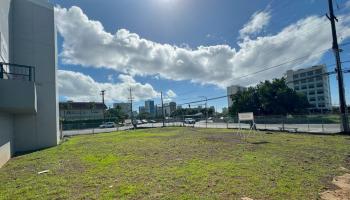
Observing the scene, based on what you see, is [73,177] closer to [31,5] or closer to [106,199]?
[106,199]

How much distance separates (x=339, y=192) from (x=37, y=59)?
1801 cm

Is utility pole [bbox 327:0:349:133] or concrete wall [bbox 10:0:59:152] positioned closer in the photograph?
concrete wall [bbox 10:0:59:152]

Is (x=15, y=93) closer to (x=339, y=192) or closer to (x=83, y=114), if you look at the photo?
(x=339, y=192)

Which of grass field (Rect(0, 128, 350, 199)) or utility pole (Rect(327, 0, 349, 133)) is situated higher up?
utility pole (Rect(327, 0, 349, 133))

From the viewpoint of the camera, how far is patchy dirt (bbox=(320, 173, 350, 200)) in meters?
5.07

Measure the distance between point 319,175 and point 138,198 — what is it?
5.28 metres

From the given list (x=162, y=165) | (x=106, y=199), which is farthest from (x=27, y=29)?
(x=106, y=199)

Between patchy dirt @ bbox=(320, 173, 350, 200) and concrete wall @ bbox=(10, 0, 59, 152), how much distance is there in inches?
651

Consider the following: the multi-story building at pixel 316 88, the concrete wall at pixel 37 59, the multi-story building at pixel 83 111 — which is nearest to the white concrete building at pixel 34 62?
the concrete wall at pixel 37 59

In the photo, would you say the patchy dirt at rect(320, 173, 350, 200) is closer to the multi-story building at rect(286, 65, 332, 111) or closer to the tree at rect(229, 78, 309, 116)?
the tree at rect(229, 78, 309, 116)

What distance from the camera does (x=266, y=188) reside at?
18.7 ft

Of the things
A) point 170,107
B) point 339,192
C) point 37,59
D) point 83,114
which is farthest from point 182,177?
point 170,107

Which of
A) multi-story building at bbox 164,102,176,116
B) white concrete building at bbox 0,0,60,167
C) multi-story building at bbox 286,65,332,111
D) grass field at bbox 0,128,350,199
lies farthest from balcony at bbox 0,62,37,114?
multi-story building at bbox 286,65,332,111

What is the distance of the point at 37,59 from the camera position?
634 inches
